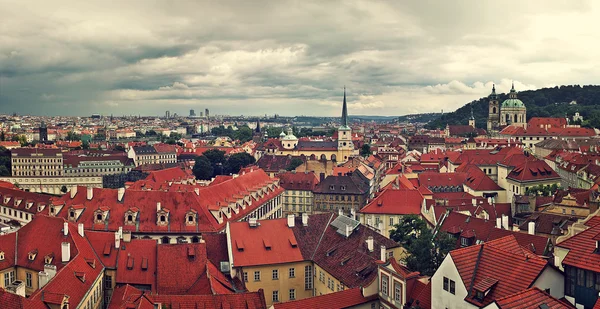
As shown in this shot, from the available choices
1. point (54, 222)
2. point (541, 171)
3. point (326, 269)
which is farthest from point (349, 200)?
point (54, 222)

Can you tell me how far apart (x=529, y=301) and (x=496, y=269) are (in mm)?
3558

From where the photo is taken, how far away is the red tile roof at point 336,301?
36.4 meters

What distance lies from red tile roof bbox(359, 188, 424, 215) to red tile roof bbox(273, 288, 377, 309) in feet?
99.0

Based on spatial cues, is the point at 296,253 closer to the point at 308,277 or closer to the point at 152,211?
the point at 308,277

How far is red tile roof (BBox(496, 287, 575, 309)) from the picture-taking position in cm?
2431

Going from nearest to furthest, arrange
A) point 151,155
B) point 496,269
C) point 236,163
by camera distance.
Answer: point 496,269 < point 236,163 < point 151,155

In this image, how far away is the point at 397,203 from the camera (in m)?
68.6

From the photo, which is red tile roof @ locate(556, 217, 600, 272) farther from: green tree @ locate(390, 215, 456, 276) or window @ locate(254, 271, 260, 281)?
window @ locate(254, 271, 260, 281)

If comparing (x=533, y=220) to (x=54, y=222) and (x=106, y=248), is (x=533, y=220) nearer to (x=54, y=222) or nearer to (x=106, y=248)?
(x=106, y=248)

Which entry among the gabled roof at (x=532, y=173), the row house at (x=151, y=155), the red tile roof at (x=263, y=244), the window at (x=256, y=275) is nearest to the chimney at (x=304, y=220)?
the red tile roof at (x=263, y=244)

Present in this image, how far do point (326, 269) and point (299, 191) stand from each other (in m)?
56.1

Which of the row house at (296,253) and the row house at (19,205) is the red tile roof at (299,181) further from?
the row house at (296,253)

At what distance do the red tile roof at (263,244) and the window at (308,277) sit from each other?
1.18m

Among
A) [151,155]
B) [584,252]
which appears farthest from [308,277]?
[151,155]
